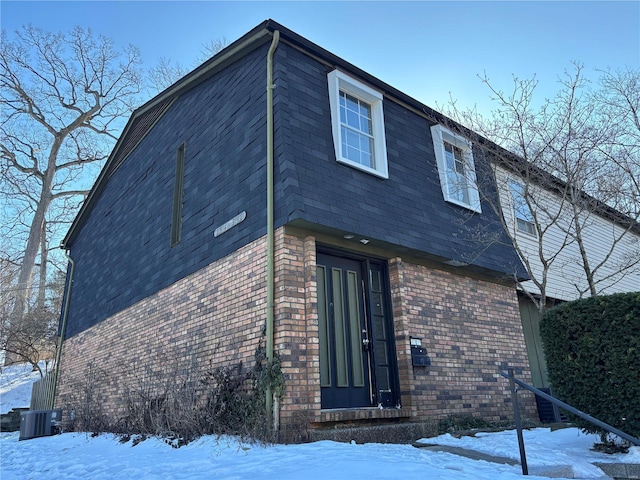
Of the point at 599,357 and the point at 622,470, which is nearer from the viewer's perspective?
the point at 622,470

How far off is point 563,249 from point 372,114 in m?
7.43

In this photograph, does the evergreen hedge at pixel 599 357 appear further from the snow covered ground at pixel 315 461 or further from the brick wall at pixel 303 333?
the brick wall at pixel 303 333

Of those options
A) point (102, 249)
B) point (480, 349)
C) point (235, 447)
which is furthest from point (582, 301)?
point (102, 249)

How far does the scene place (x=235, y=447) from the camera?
17.5ft

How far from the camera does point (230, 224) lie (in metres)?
7.30

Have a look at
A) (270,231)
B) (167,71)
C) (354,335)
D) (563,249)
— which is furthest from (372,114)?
(167,71)

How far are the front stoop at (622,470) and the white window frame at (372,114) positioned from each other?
15.8ft

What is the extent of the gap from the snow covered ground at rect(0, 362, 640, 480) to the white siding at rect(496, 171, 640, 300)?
14.9 ft

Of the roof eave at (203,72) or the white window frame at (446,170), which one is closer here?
the roof eave at (203,72)

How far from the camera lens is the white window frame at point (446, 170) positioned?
29.7 ft

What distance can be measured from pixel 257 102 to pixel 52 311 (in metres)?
19.4

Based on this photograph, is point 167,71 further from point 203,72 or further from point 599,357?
point 599,357

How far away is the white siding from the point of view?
10405 millimetres

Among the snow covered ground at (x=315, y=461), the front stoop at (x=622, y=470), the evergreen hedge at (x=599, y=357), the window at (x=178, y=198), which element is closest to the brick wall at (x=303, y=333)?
the snow covered ground at (x=315, y=461)
